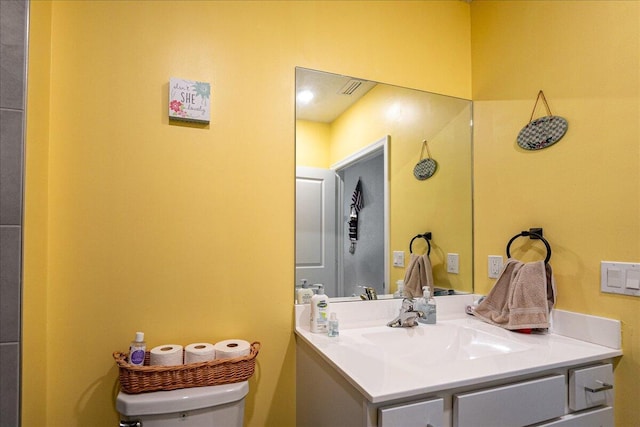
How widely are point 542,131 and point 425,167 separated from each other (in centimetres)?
51

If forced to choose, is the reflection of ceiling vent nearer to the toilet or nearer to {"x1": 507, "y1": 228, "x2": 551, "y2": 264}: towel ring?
{"x1": 507, "y1": 228, "x2": 551, "y2": 264}: towel ring

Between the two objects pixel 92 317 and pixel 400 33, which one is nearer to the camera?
pixel 92 317

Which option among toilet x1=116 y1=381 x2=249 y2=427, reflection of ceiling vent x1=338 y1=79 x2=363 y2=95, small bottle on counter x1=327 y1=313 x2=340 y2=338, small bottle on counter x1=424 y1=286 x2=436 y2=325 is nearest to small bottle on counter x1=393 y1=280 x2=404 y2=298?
small bottle on counter x1=424 y1=286 x2=436 y2=325

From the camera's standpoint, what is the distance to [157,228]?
4.27ft

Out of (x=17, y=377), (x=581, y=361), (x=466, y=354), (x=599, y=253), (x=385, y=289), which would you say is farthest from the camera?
(x=385, y=289)

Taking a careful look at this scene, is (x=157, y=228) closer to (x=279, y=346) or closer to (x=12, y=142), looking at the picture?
(x=12, y=142)

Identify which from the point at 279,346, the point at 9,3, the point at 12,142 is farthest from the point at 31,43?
the point at 279,346

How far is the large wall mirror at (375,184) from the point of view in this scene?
4.98 ft

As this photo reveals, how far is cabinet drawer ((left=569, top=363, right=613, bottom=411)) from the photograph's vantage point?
112cm

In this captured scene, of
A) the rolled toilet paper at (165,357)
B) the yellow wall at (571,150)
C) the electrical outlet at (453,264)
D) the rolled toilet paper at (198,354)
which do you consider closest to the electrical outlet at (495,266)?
the yellow wall at (571,150)

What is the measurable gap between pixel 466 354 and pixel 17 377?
1465mm

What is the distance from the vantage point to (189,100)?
134 cm

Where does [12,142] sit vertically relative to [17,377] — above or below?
above

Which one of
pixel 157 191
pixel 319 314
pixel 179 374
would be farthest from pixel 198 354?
pixel 157 191
